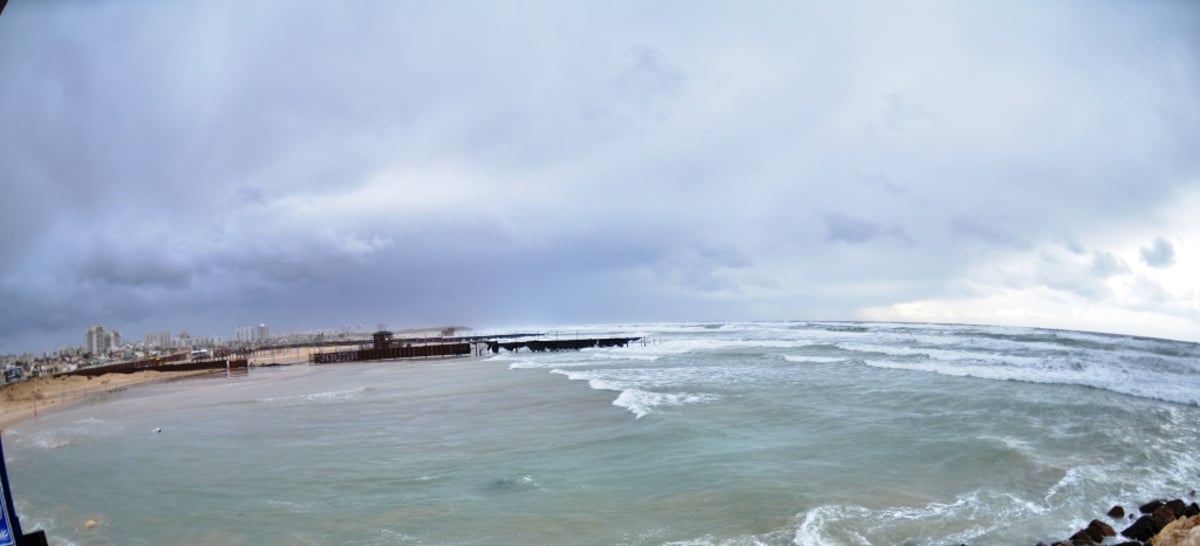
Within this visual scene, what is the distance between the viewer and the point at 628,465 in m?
11.1

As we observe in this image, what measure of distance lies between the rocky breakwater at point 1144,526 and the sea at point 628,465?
0.26 meters

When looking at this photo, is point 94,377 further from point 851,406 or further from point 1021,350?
point 1021,350

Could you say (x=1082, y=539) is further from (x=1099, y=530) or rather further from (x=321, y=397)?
(x=321, y=397)

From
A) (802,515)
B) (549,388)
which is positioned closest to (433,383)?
(549,388)

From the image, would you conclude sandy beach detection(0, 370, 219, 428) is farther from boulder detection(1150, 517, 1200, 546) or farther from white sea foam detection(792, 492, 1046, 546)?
boulder detection(1150, 517, 1200, 546)

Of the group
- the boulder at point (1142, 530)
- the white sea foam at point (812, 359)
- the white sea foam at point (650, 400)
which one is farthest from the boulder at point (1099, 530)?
the white sea foam at point (812, 359)

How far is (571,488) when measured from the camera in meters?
9.74

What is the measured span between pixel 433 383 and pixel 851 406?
18.4 metres

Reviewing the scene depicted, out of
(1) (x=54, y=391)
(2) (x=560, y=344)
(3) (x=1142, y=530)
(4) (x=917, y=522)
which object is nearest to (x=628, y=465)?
(4) (x=917, y=522)

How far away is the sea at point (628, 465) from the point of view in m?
8.16

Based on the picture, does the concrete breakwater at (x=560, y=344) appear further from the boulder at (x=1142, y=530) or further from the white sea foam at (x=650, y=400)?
the boulder at (x=1142, y=530)

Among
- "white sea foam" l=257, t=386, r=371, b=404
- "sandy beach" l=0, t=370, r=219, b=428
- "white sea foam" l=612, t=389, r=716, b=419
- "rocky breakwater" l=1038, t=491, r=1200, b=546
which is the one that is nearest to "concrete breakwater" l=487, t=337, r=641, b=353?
"sandy beach" l=0, t=370, r=219, b=428

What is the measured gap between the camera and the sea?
321 inches

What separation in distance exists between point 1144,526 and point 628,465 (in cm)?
718
